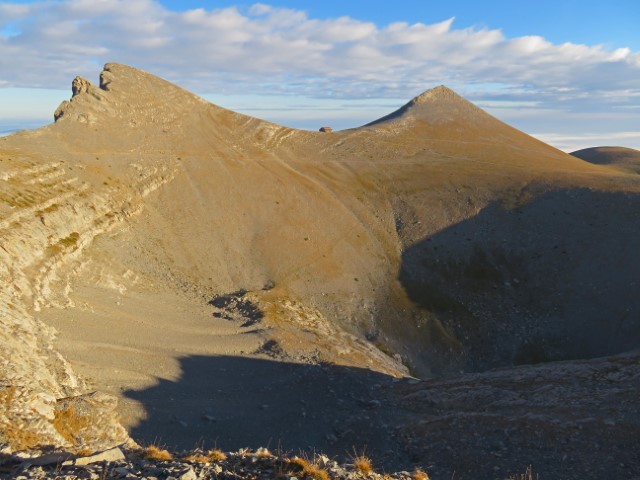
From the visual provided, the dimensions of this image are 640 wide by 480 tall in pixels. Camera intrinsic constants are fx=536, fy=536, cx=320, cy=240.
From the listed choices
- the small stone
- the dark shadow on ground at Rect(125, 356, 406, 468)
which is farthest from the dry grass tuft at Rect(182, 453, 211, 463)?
the dark shadow on ground at Rect(125, 356, 406, 468)

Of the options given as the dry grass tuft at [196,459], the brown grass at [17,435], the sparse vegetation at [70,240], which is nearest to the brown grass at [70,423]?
the brown grass at [17,435]

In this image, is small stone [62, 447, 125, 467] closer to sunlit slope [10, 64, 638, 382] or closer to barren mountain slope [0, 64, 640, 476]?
barren mountain slope [0, 64, 640, 476]

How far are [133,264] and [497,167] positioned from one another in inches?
1728

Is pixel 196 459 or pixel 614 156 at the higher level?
pixel 614 156

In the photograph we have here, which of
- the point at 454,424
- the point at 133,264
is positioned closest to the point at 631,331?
the point at 454,424

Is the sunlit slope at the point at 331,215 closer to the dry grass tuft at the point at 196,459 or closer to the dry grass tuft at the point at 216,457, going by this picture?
the dry grass tuft at the point at 216,457

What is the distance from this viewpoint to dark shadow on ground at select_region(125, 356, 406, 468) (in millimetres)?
23828

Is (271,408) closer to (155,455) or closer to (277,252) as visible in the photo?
(155,455)

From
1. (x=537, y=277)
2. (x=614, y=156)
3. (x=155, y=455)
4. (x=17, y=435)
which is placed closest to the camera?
(x=155, y=455)

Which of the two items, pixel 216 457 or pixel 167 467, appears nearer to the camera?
pixel 167 467

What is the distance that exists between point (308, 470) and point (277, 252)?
1454 inches

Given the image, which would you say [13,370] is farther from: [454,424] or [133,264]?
[133,264]

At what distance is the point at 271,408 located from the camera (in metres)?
27.1

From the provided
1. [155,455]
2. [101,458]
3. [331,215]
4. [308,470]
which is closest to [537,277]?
[331,215]
